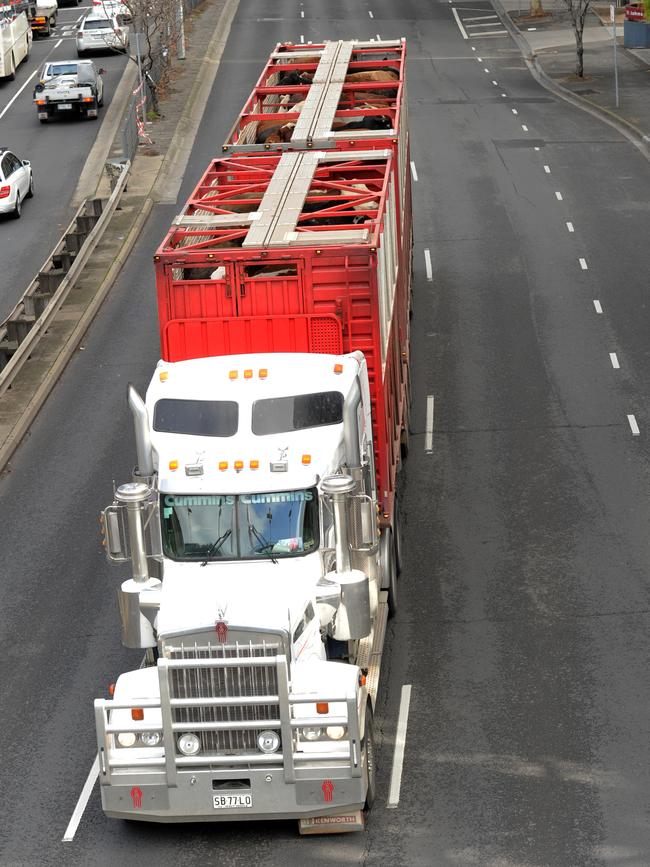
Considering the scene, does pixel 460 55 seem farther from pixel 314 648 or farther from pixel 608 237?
pixel 314 648

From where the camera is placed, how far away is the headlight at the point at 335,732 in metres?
14.0

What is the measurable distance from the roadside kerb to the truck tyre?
38.0ft

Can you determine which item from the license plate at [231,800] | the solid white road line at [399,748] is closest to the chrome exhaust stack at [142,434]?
the license plate at [231,800]

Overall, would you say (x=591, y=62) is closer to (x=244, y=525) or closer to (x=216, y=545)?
(x=244, y=525)

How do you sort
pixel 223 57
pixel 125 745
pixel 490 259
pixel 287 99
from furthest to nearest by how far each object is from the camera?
pixel 223 57 → pixel 490 259 → pixel 287 99 → pixel 125 745

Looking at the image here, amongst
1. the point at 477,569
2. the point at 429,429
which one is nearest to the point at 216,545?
the point at 477,569

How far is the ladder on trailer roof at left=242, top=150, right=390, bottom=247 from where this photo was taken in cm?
1862

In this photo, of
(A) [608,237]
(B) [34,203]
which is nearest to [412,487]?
(A) [608,237]

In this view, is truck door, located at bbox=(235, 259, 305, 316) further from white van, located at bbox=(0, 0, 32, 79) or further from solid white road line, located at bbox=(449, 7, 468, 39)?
solid white road line, located at bbox=(449, 7, 468, 39)

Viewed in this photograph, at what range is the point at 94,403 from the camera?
2723 centimetres

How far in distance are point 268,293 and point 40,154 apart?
1229 inches

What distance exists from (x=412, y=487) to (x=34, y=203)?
72.5ft

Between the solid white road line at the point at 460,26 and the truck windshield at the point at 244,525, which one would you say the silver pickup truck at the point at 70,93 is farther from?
the truck windshield at the point at 244,525

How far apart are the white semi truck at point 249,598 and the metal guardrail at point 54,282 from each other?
12.3 metres
